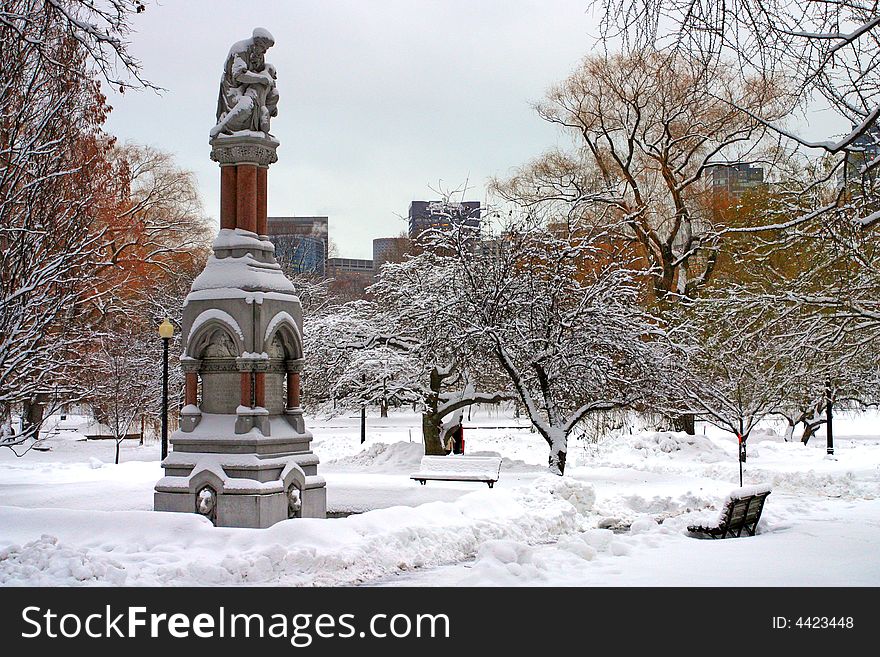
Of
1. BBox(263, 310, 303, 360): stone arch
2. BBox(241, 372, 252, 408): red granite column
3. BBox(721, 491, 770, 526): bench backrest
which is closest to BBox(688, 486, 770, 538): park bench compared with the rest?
BBox(721, 491, 770, 526): bench backrest

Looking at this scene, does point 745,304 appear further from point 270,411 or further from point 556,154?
point 556,154

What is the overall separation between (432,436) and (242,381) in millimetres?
12778

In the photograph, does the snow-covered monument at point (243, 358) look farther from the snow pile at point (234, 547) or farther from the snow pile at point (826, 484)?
the snow pile at point (826, 484)

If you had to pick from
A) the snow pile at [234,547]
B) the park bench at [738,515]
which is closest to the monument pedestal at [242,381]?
the snow pile at [234,547]

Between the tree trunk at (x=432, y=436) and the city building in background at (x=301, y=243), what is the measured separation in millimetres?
23596

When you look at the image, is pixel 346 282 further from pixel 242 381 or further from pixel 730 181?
pixel 242 381

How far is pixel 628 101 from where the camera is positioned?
2819cm

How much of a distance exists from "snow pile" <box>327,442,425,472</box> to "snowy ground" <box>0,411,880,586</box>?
7.97 ft

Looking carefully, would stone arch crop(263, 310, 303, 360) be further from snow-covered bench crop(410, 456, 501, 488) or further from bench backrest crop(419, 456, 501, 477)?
bench backrest crop(419, 456, 501, 477)

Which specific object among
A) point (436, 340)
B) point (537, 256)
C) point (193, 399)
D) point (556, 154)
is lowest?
point (193, 399)

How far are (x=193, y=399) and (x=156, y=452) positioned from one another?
19.7 metres

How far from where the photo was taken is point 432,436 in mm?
25688

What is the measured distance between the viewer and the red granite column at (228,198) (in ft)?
46.6
